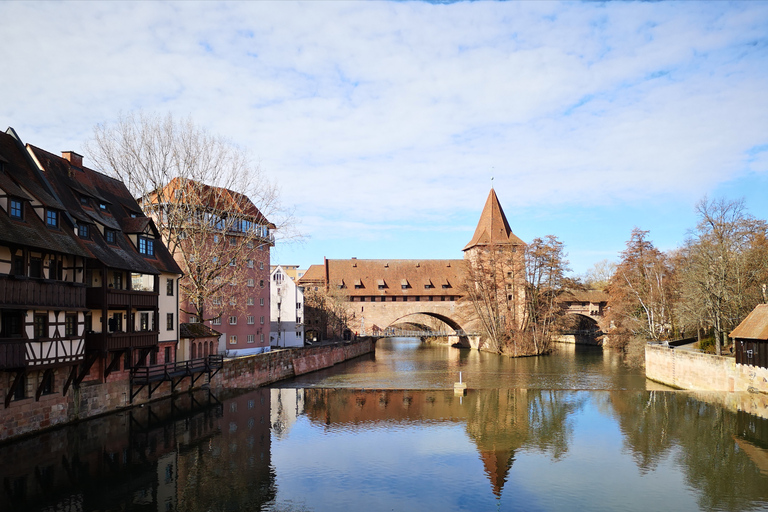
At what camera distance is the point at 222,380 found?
89.4 ft

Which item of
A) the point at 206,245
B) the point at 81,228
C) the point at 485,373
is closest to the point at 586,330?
the point at 485,373

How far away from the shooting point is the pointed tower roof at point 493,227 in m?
62.0

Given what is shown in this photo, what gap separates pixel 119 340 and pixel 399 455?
1046 cm

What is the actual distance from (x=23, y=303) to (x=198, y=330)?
40.3 feet

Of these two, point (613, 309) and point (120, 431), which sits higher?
point (613, 309)

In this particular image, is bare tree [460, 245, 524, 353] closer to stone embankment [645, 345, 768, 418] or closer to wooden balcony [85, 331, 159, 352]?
stone embankment [645, 345, 768, 418]

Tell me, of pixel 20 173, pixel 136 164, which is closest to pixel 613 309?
pixel 136 164

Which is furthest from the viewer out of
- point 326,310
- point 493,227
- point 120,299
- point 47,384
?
point 493,227

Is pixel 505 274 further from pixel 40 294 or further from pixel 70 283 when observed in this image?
pixel 40 294

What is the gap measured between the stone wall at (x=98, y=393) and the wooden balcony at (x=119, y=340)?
1066 millimetres

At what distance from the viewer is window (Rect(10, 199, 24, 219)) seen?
16.8m

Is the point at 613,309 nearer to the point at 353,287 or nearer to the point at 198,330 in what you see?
the point at 353,287

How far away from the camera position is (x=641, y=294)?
43.7 metres

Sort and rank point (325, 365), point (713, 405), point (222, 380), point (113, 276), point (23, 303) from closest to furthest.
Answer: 1. point (23, 303)
2. point (113, 276)
3. point (713, 405)
4. point (222, 380)
5. point (325, 365)
